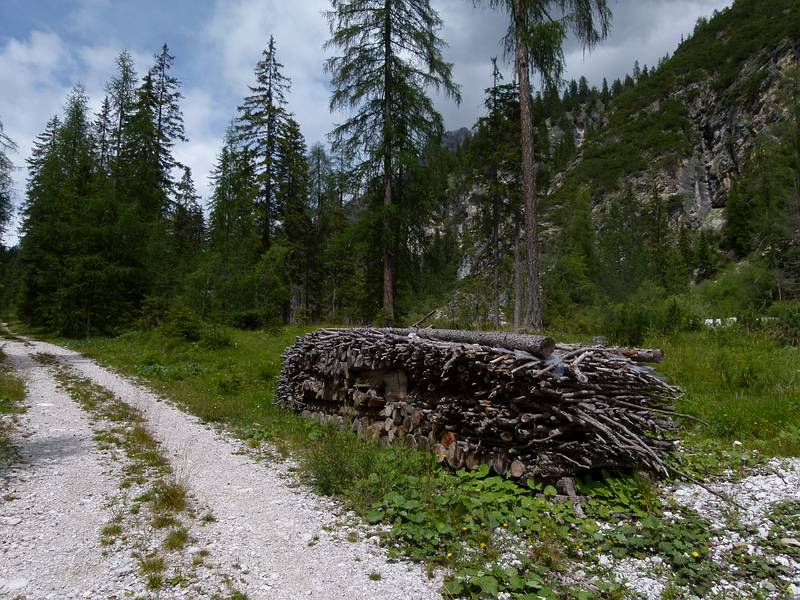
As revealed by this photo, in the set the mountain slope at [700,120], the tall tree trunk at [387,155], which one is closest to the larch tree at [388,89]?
the tall tree trunk at [387,155]

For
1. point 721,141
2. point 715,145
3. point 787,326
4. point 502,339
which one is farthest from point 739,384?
point 715,145

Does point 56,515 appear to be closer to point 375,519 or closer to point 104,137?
point 375,519

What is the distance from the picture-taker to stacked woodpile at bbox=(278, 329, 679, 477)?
14.9 feet

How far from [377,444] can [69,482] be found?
3.68m

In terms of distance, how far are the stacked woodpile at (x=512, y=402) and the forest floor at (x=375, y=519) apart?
0.31 meters

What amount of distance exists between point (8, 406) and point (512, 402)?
946 cm

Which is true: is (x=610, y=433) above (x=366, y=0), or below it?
below

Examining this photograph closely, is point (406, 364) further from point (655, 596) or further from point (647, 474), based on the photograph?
point (655, 596)

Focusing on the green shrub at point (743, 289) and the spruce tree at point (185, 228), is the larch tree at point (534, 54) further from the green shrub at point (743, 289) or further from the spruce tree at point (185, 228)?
the spruce tree at point (185, 228)

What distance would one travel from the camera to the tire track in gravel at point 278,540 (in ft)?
10.6

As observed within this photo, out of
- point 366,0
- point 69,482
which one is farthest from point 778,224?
point 69,482

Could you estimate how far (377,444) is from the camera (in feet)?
21.2

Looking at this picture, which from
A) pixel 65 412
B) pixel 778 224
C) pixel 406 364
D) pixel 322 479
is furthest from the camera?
pixel 778 224

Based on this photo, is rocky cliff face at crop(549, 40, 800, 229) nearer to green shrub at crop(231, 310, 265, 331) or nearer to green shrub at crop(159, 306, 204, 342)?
green shrub at crop(231, 310, 265, 331)
